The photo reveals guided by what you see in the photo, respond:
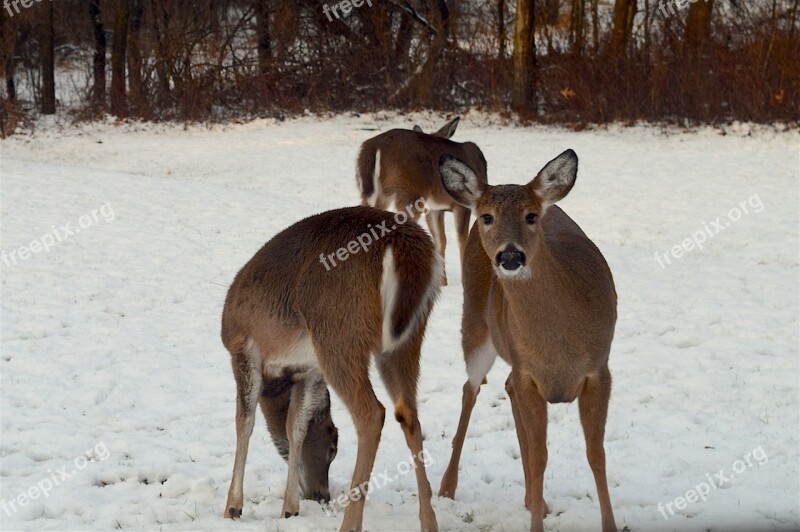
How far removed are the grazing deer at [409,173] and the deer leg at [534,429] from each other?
660 cm

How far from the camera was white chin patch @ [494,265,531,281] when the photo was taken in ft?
15.2

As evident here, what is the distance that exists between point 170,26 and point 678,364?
82.5ft

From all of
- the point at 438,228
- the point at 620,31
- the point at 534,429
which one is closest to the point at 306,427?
the point at 534,429

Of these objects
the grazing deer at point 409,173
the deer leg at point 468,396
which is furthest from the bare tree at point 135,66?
the deer leg at point 468,396

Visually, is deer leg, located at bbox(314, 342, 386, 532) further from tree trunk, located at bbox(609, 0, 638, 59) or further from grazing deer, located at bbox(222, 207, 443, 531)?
tree trunk, located at bbox(609, 0, 638, 59)

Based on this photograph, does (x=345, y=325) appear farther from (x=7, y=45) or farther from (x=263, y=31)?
(x=263, y=31)

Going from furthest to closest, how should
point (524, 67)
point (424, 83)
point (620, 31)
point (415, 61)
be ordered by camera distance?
point (415, 61) < point (424, 83) < point (620, 31) < point (524, 67)

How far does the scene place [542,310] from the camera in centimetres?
486

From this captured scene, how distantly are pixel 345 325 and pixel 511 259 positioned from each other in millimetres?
947

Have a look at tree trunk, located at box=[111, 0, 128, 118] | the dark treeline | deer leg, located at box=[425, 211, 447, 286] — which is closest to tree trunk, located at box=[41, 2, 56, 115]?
the dark treeline

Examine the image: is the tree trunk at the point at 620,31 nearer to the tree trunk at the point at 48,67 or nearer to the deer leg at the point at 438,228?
the deer leg at the point at 438,228

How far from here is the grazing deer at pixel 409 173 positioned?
11727 mm

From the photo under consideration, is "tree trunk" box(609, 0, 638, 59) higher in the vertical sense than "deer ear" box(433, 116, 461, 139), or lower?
higher

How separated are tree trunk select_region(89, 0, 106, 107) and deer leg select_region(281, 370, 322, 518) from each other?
24848 mm
